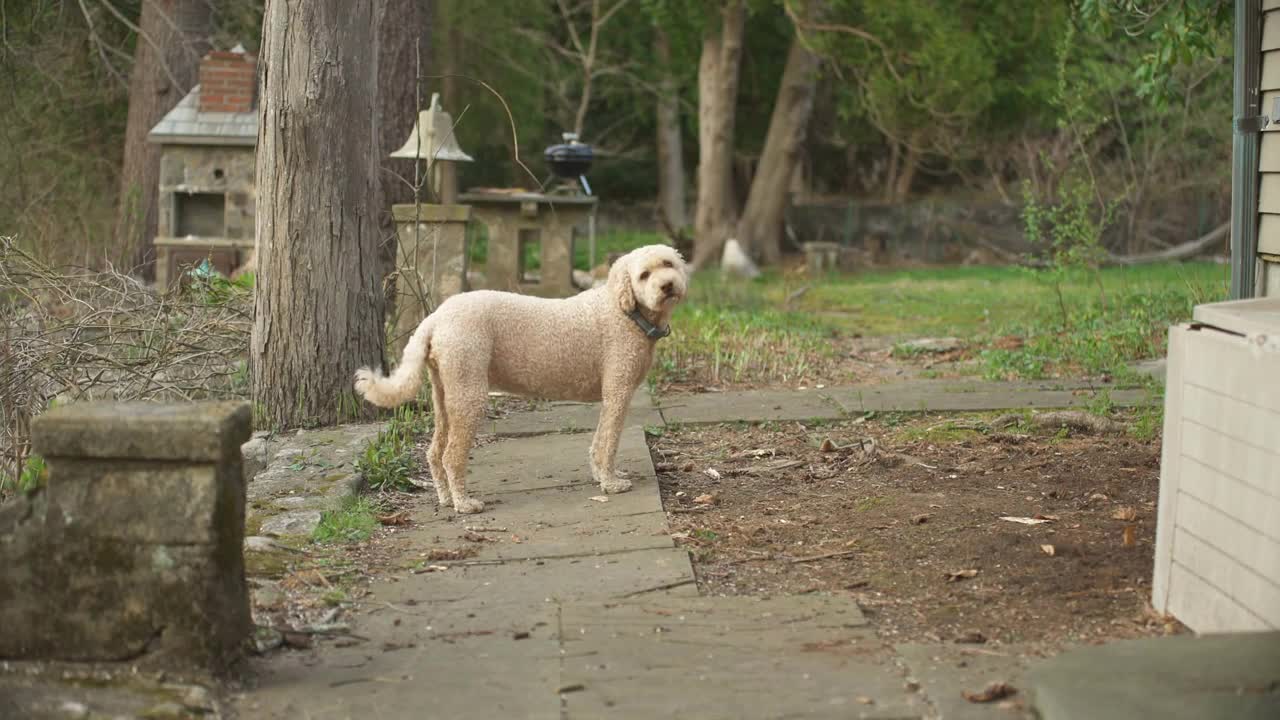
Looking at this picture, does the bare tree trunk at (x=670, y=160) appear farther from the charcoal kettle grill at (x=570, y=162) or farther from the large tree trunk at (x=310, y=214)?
the large tree trunk at (x=310, y=214)

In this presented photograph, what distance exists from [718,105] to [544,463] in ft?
56.2

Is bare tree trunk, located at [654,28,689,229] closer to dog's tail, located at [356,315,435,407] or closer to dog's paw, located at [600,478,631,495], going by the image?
dog's paw, located at [600,478,631,495]

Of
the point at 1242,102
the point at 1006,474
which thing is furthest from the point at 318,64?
the point at 1242,102

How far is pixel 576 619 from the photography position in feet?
14.8

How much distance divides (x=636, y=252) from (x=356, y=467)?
186cm

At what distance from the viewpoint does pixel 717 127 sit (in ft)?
77.4

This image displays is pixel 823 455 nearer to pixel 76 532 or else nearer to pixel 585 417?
pixel 585 417

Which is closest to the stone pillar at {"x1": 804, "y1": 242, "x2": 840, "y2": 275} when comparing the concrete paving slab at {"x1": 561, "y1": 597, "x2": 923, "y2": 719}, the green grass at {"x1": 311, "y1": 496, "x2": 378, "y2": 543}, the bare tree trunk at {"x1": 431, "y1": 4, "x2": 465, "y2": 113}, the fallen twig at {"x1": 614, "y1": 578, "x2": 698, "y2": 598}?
the bare tree trunk at {"x1": 431, "y1": 4, "x2": 465, "y2": 113}

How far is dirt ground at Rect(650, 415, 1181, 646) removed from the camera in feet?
14.8

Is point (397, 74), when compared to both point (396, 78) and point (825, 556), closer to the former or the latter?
point (396, 78)

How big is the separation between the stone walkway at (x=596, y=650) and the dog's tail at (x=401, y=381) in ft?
1.97

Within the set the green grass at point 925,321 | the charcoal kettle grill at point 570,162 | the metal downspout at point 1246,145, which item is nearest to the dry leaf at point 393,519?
the green grass at point 925,321

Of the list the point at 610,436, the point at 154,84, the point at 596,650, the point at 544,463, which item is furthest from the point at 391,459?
the point at 154,84

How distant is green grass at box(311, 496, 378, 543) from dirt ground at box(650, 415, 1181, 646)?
1.35m
